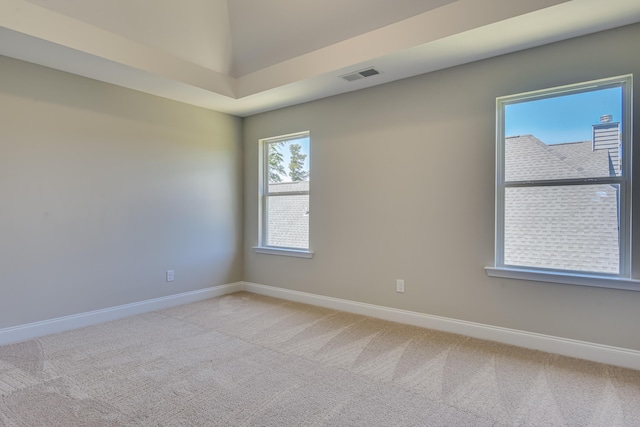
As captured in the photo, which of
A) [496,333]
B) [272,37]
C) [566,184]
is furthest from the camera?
[272,37]

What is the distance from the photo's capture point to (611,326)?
250 cm

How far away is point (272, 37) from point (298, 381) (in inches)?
121

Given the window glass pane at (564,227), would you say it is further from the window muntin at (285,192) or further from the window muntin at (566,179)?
the window muntin at (285,192)

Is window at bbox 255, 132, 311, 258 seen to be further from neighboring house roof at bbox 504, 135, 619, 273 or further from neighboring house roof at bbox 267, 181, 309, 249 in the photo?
neighboring house roof at bbox 504, 135, 619, 273

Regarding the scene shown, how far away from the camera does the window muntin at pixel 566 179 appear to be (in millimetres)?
2527

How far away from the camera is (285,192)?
4.51 m

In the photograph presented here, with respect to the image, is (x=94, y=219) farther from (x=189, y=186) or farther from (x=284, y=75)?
(x=284, y=75)

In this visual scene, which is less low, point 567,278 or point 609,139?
point 609,139

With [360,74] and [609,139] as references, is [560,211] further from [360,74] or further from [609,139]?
[360,74]

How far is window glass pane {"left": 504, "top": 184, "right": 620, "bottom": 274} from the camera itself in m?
2.56

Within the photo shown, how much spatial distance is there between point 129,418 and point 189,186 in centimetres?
284

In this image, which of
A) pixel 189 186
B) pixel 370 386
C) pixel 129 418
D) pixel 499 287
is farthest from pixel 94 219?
pixel 499 287

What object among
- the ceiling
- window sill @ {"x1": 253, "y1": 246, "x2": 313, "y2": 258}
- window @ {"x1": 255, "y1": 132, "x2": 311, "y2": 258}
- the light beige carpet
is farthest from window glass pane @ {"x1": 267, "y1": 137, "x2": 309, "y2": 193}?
the light beige carpet

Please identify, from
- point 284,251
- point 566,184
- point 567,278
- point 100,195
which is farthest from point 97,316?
point 566,184
